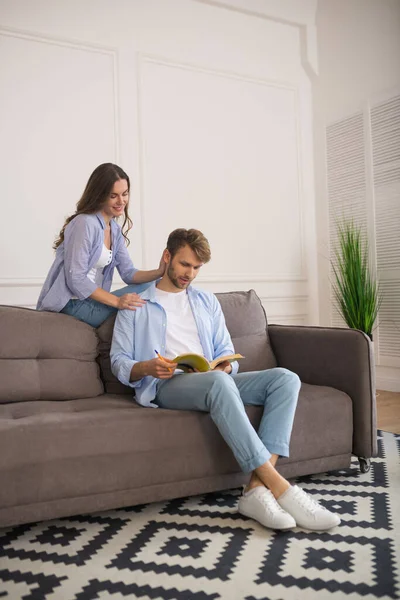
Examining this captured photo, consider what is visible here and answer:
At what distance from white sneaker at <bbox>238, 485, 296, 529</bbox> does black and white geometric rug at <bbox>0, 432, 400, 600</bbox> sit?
0.12 ft

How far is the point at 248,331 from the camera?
291 centimetres

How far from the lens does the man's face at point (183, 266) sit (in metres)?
2.46

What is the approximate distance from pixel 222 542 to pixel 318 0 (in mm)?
4984

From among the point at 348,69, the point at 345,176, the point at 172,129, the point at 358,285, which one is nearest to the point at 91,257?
the point at 172,129

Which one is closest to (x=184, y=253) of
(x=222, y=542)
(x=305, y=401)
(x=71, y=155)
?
(x=305, y=401)

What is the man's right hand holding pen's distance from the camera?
2.16 m

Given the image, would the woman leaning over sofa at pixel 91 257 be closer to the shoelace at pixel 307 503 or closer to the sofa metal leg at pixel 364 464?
the shoelace at pixel 307 503

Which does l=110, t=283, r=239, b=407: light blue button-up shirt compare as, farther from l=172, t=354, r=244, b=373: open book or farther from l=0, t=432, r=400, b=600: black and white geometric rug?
l=0, t=432, r=400, b=600: black and white geometric rug

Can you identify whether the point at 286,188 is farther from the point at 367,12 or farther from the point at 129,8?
the point at 129,8

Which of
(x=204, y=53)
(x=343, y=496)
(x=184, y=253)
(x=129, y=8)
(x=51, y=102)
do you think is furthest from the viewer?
(x=204, y=53)

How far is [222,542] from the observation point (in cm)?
187

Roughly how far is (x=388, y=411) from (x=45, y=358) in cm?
243

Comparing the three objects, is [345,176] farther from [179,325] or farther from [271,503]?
[271,503]

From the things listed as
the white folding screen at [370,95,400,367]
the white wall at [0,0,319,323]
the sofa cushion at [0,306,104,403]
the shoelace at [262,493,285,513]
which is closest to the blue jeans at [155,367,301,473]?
the shoelace at [262,493,285,513]
